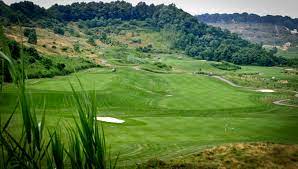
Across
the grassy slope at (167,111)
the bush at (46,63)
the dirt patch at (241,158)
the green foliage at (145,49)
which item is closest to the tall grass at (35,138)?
the grassy slope at (167,111)

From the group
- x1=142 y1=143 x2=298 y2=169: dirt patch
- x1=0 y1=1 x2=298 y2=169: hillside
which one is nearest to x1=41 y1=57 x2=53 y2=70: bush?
x1=0 y1=1 x2=298 y2=169: hillside

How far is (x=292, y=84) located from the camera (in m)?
108

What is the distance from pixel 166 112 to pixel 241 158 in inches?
1144

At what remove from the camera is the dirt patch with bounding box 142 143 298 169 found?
958 inches

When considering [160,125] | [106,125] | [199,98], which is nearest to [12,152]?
[106,125]

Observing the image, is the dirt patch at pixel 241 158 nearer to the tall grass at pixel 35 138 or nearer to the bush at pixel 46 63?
the tall grass at pixel 35 138

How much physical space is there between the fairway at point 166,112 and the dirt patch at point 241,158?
1.96 meters

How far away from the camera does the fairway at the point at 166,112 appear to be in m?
29.2

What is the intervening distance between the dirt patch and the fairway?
196 centimetres

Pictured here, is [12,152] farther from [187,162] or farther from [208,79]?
[208,79]

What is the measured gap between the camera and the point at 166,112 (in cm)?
5481

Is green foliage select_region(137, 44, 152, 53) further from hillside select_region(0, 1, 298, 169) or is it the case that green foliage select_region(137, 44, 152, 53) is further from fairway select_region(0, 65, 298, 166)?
fairway select_region(0, 65, 298, 166)

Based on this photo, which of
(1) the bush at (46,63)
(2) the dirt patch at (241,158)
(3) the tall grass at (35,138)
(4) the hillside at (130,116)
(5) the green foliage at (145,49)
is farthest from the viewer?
(5) the green foliage at (145,49)

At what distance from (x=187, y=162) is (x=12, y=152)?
73.0 feet
